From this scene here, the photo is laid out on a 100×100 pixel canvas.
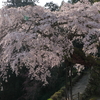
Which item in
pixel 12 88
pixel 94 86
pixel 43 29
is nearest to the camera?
pixel 43 29

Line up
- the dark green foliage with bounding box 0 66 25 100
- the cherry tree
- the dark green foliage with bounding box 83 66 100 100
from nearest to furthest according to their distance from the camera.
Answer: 1. the cherry tree
2. the dark green foliage with bounding box 83 66 100 100
3. the dark green foliage with bounding box 0 66 25 100

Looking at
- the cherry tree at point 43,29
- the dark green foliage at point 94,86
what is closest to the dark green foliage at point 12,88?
the dark green foliage at point 94,86

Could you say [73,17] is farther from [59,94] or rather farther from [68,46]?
[59,94]

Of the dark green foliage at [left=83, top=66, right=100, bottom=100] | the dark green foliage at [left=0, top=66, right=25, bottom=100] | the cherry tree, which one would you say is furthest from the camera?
the dark green foliage at [left=0, top=66, right=25, bottom=100]

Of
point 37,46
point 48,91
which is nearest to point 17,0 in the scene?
point 48,91

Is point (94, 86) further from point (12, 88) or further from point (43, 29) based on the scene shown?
point (43, 29)

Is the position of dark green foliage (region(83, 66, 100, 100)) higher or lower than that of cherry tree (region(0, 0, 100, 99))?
lower

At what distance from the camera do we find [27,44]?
9.75 ft

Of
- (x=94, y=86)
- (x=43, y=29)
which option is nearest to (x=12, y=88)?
(x=94, y=86)

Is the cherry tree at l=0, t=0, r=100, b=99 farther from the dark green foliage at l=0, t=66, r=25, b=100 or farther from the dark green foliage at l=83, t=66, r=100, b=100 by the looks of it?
the dark green foliage at l=0, t=66, r=25, b=100

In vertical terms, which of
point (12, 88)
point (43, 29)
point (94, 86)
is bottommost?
point (94, 86)

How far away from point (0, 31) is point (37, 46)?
45.8 inches

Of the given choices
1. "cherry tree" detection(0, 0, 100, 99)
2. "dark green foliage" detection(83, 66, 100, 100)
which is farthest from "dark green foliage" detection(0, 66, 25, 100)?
"cherry tree" detection(0, 0, 100, 99)

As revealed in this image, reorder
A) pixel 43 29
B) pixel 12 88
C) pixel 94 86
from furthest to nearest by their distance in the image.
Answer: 1. pixel 12 88
2. pixel 94 86
3. pixel 43 29
